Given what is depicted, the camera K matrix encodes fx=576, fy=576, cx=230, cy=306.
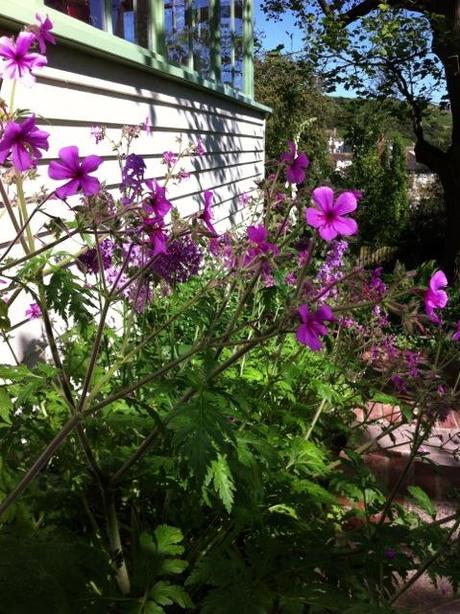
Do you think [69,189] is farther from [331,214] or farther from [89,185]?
[331,214]

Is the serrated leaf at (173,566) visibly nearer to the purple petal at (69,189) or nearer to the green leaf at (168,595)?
the green leaf at (168,595)

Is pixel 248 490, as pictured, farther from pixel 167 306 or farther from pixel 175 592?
pixel 167 306

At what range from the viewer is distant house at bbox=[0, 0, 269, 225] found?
3.05 metres

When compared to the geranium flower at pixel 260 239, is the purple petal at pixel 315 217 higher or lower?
higher

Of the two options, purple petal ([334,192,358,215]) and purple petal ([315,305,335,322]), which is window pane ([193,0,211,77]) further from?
purple petal ([315,305,335,322])

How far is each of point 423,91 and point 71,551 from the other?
33.3 feet

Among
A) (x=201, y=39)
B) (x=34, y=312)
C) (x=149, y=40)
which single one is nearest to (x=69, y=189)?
(x=34, y=312)

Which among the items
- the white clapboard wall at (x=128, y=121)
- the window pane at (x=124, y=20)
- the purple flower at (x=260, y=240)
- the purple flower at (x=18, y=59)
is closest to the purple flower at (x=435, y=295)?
the purple flower at (x=260, y=240)

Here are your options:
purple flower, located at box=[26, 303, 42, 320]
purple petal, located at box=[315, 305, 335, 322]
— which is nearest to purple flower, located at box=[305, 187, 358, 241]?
purple petal, located at box=[315, 305, 335, 322]

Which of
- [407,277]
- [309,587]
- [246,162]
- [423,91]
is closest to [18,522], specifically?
[309,587]

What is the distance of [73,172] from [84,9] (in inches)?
97.9

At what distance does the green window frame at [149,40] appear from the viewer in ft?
8.79

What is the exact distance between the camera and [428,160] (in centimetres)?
927

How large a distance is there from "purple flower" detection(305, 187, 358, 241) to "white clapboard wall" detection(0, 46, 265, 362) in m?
0.81
